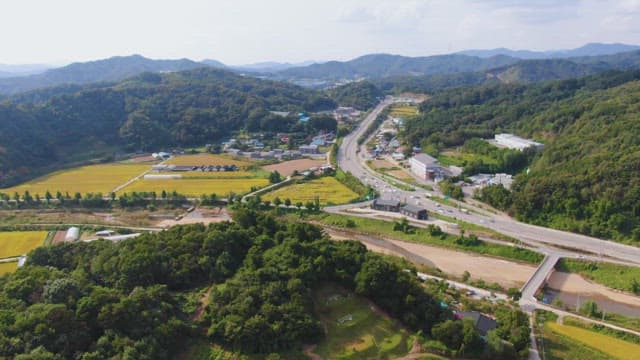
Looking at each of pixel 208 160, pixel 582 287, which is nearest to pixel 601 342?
pixel 582 287

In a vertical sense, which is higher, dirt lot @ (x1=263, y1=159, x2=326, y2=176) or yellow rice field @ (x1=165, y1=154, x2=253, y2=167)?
yellow rice field @ (x1=165, y1=154, x2=253, y2=167)

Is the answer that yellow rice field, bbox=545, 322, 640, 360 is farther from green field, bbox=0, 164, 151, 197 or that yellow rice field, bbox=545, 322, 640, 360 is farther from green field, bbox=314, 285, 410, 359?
green field, bbox=0, 164, 151, 197

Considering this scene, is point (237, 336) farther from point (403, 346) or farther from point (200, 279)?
point (403, 346)

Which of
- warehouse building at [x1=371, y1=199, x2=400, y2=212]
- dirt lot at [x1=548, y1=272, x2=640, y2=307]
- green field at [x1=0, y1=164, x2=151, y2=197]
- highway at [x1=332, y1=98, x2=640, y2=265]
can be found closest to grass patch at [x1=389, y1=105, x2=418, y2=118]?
highway at [x1=332, y1=98, x2=640, y2=265]

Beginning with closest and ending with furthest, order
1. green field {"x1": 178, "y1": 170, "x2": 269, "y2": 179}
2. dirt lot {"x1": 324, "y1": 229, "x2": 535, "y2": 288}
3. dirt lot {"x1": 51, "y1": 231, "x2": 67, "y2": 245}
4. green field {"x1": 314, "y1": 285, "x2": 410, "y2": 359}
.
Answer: green field {"x1": 314, "y1": 285, "x2": 410, "y2": 359}, dirt lot {"x1": 324, "y1": 229, "x2": 535, "y2": 288}, dirt lot {"x1": 51, "y1": 231, "x2": 67, "y2": 245}, green field {"x1": 178, "y1": 170, "x2": 269, "y2": 179}

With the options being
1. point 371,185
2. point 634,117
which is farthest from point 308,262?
point 634,117

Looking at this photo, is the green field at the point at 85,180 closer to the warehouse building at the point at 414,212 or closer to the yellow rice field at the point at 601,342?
the warehouse building at the point at 414,212

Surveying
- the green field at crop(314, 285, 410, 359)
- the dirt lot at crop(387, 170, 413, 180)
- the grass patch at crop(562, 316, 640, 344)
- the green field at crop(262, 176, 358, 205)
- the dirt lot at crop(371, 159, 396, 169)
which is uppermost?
the green field at crop(314, 285, 410, 359)

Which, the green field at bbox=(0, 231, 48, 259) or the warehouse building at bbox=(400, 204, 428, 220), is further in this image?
the warehouse building at bbox=(400, 204, 428, 220)

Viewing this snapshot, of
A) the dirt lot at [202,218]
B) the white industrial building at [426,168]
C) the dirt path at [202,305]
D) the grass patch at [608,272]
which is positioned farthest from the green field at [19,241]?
the grass patch at [608,272]
